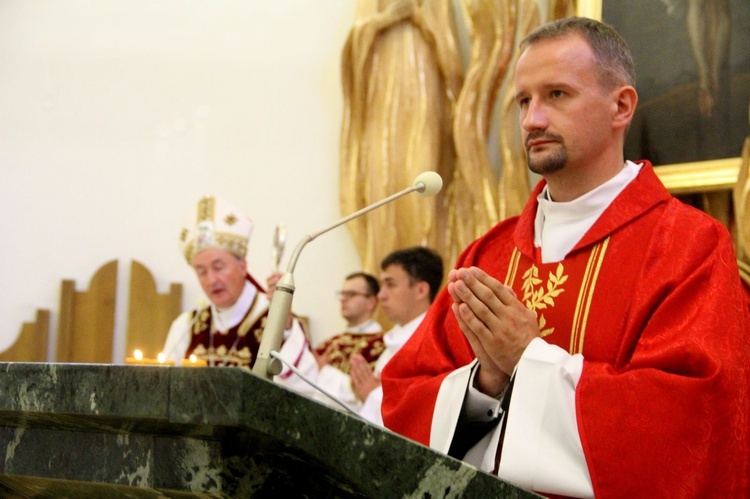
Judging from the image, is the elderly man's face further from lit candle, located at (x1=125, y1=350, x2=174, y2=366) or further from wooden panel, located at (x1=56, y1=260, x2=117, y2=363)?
lit candle, located at (x1=125, y1=350, x2=174, y2=366)

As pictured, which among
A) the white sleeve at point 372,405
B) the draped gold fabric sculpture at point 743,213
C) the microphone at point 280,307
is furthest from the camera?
the white sleeve at point 372,405

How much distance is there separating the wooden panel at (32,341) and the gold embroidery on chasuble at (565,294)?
17.5 ft

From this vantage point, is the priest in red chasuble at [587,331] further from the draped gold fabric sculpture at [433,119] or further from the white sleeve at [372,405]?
the draped gold fabric sculpture at [433,119]

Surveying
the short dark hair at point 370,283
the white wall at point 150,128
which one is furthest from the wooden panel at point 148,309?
the short dark hair at point 370,283

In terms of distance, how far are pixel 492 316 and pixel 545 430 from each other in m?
0.27

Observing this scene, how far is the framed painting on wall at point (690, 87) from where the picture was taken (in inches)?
183

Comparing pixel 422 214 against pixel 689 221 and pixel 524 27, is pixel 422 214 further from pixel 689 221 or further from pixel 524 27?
pixel 689 221

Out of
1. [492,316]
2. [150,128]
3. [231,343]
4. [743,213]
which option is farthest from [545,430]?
[150,128]

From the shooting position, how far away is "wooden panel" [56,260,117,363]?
715 centimetres

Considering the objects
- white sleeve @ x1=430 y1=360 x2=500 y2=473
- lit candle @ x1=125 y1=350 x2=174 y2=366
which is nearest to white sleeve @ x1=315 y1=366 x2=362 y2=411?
lit candle @ x1=125 y1=350 x2=174 y2=366

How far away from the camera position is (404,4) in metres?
6.52

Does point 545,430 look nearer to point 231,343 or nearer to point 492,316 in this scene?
point 492,316

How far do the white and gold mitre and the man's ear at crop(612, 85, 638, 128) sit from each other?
3.98 metres

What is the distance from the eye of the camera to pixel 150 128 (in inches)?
289
